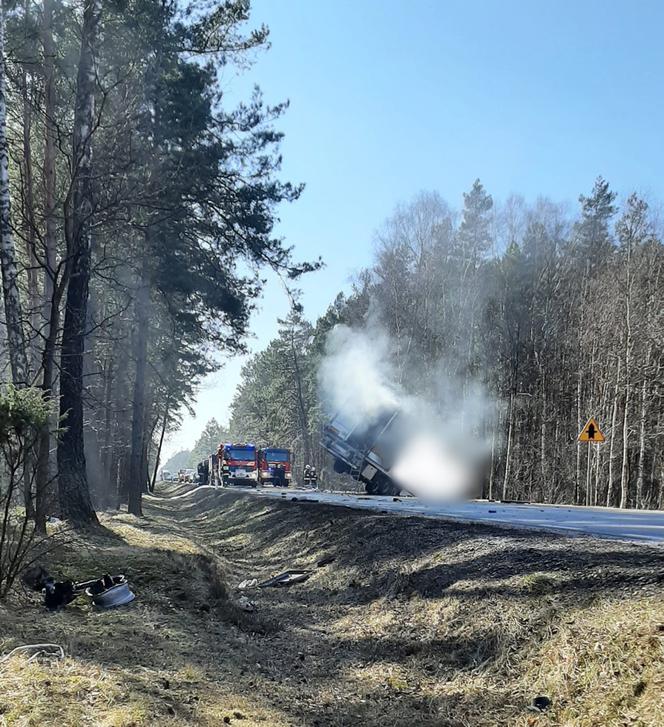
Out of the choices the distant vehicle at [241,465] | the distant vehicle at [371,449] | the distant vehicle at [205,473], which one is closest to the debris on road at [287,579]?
the distant vehicle at [371,449]

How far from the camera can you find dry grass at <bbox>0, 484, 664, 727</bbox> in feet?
13.9

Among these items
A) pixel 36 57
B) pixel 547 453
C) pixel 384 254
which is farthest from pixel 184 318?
pixel 547 453

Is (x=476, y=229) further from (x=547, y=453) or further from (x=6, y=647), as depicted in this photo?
(x=6, y=647)

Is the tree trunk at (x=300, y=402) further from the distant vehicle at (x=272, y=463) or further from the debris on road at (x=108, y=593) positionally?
the debris on road at (x=108, y=593)

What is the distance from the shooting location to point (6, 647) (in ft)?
16.1

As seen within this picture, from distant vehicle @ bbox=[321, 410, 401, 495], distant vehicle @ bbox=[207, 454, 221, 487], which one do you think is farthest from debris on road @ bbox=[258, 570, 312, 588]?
distant vehicle @ bbox=[207, 454, 221, 487]

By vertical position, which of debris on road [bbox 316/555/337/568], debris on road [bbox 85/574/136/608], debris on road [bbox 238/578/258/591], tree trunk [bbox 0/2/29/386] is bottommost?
debris on road [bbox 238/578/258/591]

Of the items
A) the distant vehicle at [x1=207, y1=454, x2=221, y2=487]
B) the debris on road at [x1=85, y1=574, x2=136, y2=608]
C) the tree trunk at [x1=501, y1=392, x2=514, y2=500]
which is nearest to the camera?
the debris on road at [x1=85, y1=574, x2=136, y2=608]

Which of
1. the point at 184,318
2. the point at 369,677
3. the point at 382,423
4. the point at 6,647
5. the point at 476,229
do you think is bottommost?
the point at 369,677

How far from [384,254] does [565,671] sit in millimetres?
32740

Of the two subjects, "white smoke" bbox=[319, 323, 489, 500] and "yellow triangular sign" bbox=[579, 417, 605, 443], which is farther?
"white smoke" bbox=[319, 323, 489, 500]

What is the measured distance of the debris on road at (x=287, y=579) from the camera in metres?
10.7

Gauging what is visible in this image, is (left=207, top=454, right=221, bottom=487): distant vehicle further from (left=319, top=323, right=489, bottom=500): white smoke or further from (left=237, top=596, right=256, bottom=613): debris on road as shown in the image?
(left=237, top=596, right=256, bottom=613): debris on road

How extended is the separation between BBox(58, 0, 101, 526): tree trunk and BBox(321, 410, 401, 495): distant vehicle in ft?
52.4
